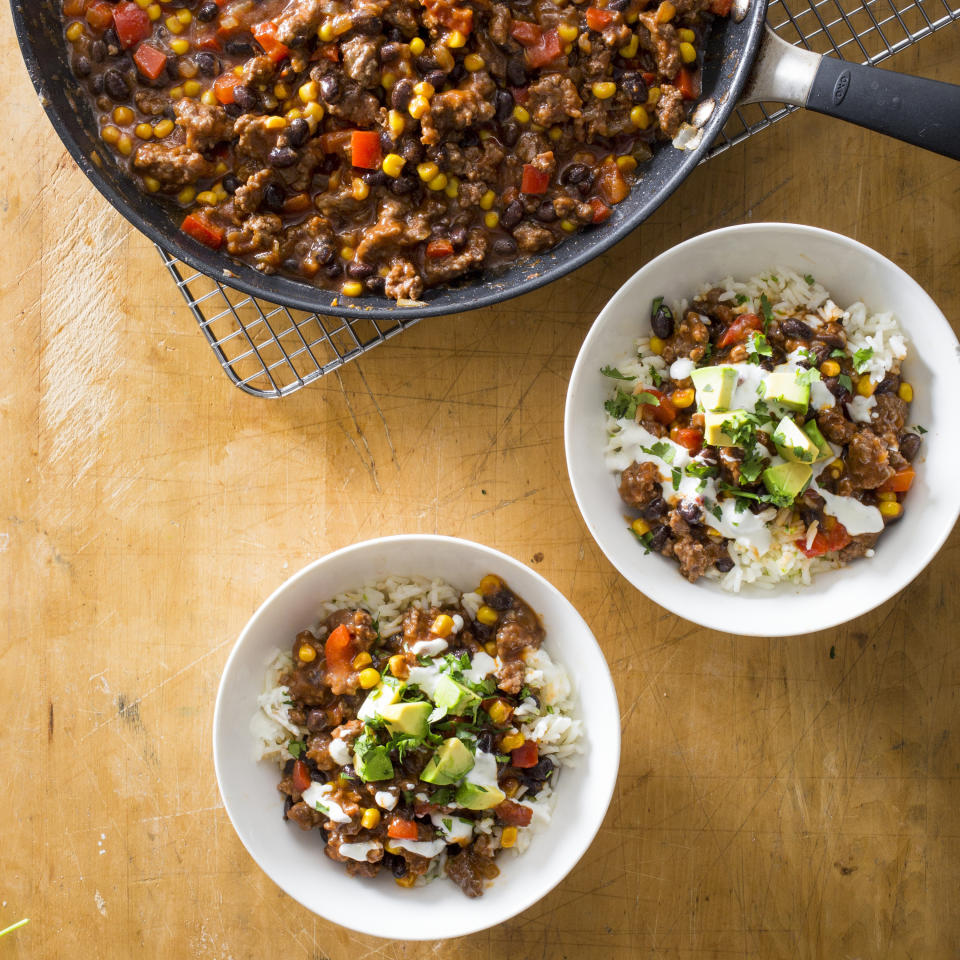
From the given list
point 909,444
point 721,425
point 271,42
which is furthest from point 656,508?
point 271,42

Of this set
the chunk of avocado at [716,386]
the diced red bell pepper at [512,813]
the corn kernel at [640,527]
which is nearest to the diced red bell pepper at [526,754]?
the diced red bell pepper at [512,813]

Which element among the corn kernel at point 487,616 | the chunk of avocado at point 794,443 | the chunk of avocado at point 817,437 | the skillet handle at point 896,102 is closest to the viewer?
the skillet handle at point 896,102

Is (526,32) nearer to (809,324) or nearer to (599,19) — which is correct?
(599,19)

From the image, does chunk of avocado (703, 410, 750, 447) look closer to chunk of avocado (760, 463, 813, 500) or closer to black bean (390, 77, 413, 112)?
chunk of avocado (760, 463, 813, 500)

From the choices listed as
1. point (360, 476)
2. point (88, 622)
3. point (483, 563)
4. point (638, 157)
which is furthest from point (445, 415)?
point (88, 622)

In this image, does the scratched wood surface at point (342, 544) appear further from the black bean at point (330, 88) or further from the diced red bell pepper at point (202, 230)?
the black bean at point (330, 88)
